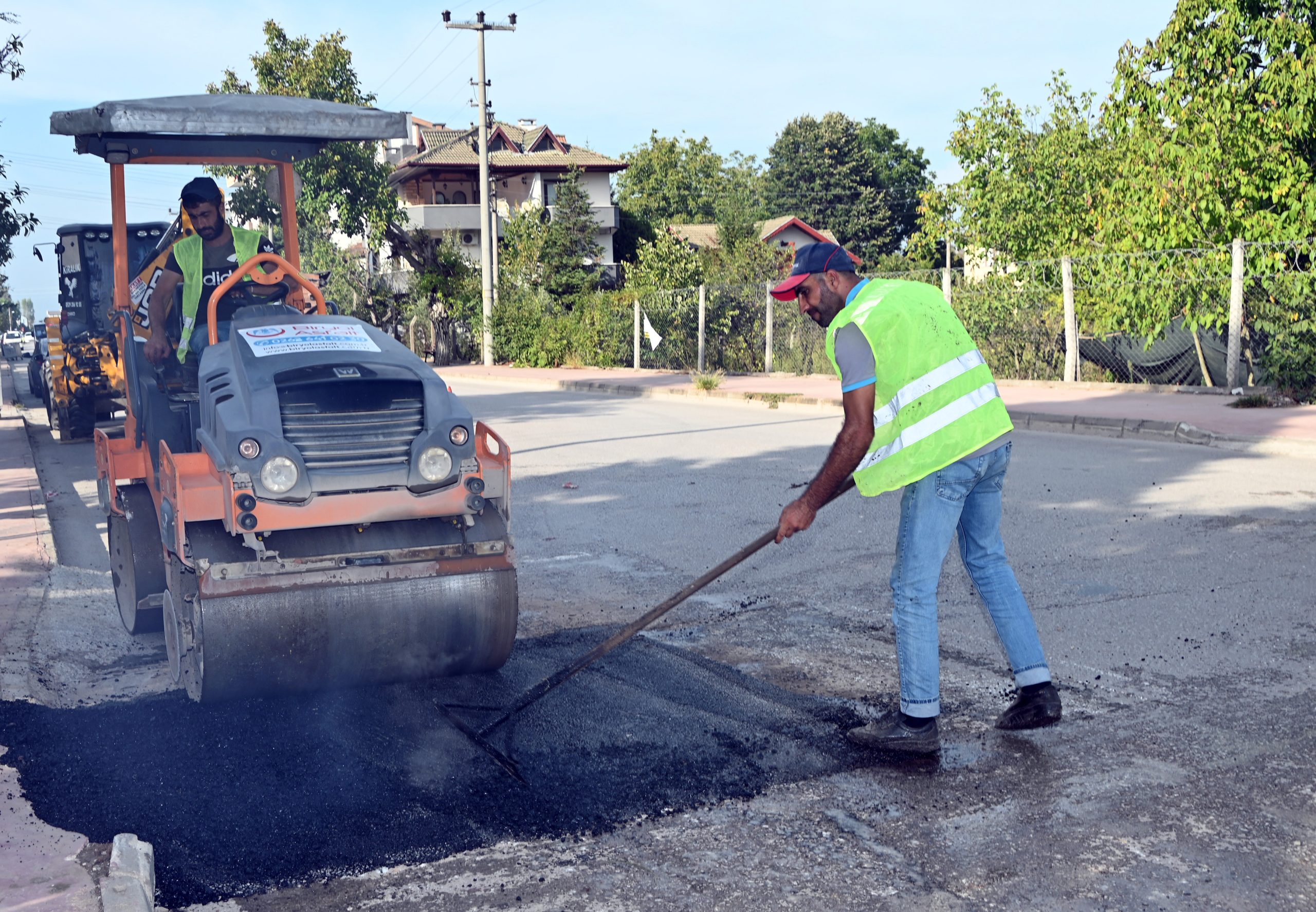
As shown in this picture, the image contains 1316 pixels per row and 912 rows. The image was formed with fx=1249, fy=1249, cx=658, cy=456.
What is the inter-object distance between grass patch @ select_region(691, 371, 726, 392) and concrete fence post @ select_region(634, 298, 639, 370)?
5202mm

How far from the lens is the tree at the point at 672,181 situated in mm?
77312

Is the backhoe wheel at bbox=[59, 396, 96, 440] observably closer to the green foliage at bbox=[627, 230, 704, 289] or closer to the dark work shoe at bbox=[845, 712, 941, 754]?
the dark work shoe at bbox=[845, 712, 941, 754]

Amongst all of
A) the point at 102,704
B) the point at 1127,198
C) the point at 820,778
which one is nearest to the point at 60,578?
the point at 102,704

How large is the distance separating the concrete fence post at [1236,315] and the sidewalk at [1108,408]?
314 mm

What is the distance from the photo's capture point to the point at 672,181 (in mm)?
77312

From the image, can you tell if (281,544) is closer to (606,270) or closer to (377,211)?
(377,211)

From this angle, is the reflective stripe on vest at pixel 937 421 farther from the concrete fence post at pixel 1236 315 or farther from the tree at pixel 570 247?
the tree at pixel 570 247

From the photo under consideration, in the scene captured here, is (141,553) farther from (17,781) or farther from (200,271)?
(17,781)

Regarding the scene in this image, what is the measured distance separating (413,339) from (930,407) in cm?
3419

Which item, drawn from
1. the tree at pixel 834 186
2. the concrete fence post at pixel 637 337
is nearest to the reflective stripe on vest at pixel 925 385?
the concrete fence post at pixel 637 337

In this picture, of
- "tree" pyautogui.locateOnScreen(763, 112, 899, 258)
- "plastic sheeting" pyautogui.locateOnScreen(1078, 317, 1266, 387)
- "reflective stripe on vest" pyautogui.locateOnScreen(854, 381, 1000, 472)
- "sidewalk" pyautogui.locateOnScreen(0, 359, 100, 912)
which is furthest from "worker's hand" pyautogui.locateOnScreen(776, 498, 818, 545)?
"tree" pyautogui.locateOnScreen(763, 112, 899, 258)

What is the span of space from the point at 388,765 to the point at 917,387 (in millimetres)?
2182

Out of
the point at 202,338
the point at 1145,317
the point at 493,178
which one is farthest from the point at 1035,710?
the point at 493,178

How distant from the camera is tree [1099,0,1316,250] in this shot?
51.5ft
